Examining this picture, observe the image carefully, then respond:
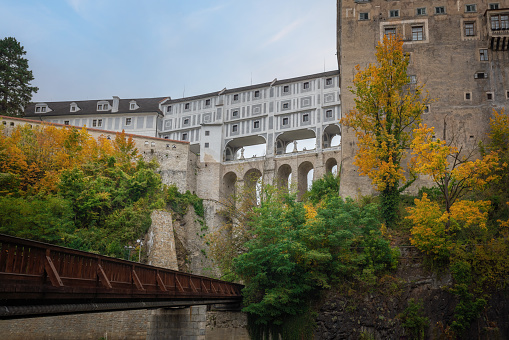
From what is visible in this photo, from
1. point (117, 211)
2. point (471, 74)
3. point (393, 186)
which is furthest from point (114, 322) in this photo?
point (471, 74)

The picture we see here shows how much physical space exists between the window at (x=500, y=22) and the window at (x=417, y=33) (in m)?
5.19

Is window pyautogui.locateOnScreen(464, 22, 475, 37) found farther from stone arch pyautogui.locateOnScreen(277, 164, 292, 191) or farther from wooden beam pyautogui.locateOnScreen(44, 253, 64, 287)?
wooden beam pyautogui.locateOnScreen(44, 253, 64, 287)

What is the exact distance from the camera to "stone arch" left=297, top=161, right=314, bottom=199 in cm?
5338

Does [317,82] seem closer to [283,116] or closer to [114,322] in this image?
[283,116]

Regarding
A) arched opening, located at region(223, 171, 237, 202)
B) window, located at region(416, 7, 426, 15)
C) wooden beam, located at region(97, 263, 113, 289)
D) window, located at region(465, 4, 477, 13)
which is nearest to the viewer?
wooden beam, located at region(97, 263, 113, 289)

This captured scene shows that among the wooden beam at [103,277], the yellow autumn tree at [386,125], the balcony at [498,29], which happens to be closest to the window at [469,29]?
the balcony at [498,29]

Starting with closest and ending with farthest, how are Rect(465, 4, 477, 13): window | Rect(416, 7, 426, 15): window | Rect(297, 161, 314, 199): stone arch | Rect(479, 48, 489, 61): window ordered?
Rect(479, 48, 489, 61): window < Rect(465, 4, 477, 13): window < Rect(416, 7, 426, 15): window < Rect(297, 161, 314, 199): stone arch

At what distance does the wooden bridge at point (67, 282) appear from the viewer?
10.8 meters

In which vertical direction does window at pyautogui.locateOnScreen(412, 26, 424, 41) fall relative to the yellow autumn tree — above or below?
above

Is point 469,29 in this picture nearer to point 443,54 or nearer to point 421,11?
point 443,54

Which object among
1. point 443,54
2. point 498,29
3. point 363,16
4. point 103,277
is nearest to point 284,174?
point 363,16

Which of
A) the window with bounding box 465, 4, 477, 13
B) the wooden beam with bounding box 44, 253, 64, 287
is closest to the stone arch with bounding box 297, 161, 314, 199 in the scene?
the window with bounding box 465, 4, 477, 13

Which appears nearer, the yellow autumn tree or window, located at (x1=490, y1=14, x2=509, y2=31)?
the yellow autumn tree

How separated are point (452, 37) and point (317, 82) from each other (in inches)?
735
